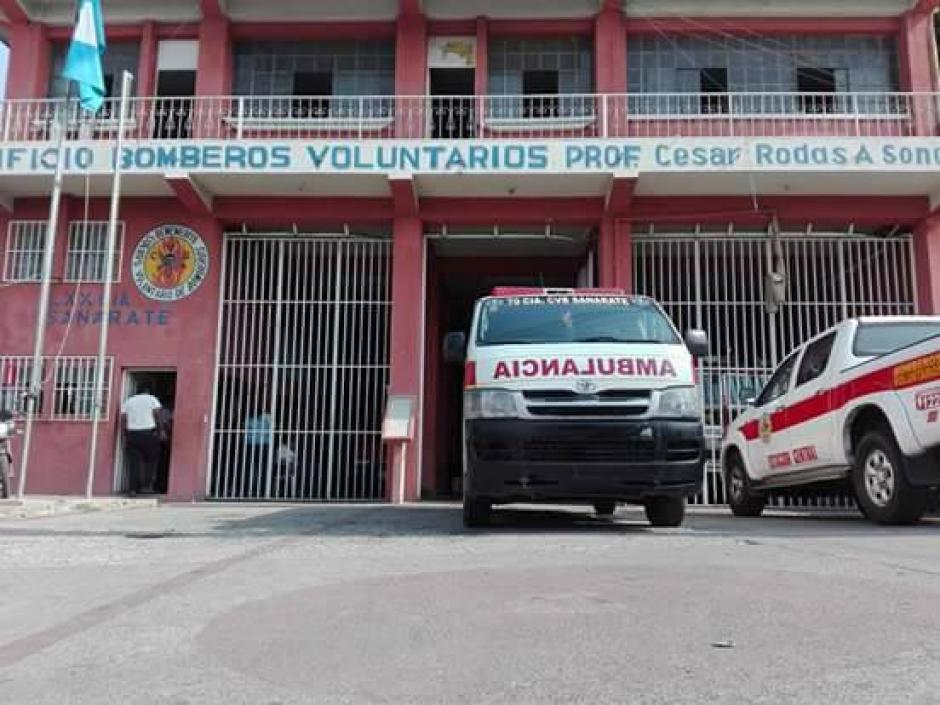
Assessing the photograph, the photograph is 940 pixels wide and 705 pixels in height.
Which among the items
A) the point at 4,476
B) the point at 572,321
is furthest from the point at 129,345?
the point at 572,321

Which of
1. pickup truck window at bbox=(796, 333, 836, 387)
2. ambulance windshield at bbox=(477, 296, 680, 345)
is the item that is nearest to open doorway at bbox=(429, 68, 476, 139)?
ambulance windshield at bbox=(477, 296, 680, 345)

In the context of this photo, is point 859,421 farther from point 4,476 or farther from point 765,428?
point 4,476

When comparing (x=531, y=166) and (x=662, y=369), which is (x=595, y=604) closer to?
(x=662, y=369)

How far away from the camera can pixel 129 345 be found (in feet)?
47.7

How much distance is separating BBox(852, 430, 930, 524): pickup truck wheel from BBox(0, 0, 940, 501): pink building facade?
6138mm

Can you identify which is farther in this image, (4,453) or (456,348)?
(4,453)

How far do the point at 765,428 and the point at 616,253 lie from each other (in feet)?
16.4

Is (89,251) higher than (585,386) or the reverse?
higher

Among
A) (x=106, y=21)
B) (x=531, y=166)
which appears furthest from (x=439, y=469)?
(x=106, y=21)

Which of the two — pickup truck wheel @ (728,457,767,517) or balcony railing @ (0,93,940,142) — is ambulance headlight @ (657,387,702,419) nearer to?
pickup truck wheel @ (728,457,767,517)

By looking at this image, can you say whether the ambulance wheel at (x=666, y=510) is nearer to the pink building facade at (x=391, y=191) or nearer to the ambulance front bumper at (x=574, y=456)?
the ambulance front bumper at (x=574, y=456)

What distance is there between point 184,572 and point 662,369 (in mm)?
4031

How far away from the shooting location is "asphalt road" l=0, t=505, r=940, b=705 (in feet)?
10.1

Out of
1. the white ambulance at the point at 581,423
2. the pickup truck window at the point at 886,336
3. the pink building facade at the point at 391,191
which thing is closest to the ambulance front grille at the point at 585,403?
the white ambulance at the point at 581,423
